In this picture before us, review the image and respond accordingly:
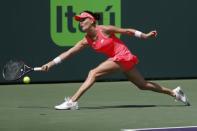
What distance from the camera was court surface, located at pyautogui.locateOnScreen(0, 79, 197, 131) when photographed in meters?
7.30

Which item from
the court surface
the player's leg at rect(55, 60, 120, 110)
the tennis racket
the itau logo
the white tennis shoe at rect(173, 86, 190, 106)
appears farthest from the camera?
the itau logo

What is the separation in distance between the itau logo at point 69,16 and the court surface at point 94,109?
2.77ft

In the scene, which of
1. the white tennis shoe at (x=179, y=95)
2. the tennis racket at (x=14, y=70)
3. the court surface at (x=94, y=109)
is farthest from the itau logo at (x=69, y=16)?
the white tennis shoe at (x=179, y=95)

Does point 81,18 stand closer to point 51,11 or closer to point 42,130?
point 42,130

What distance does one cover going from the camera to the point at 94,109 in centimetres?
862

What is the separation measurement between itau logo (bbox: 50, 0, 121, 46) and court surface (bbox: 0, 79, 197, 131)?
84cm

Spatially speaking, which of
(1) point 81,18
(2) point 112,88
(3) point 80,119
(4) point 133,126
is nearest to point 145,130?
(4) point 133,126

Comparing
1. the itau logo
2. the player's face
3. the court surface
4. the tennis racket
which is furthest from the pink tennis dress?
the itau logo

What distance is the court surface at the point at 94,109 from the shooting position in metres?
7.30

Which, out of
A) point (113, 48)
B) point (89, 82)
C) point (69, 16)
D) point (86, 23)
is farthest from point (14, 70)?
point (69, 16)

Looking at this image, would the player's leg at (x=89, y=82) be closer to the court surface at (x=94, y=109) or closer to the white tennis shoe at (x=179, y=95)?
the court surface at (x=94, y=109)

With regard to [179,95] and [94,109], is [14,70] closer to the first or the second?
[94,109]

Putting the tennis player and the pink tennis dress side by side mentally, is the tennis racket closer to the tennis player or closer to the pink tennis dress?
the tennis player

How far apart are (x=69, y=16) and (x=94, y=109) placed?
3.45 metres
